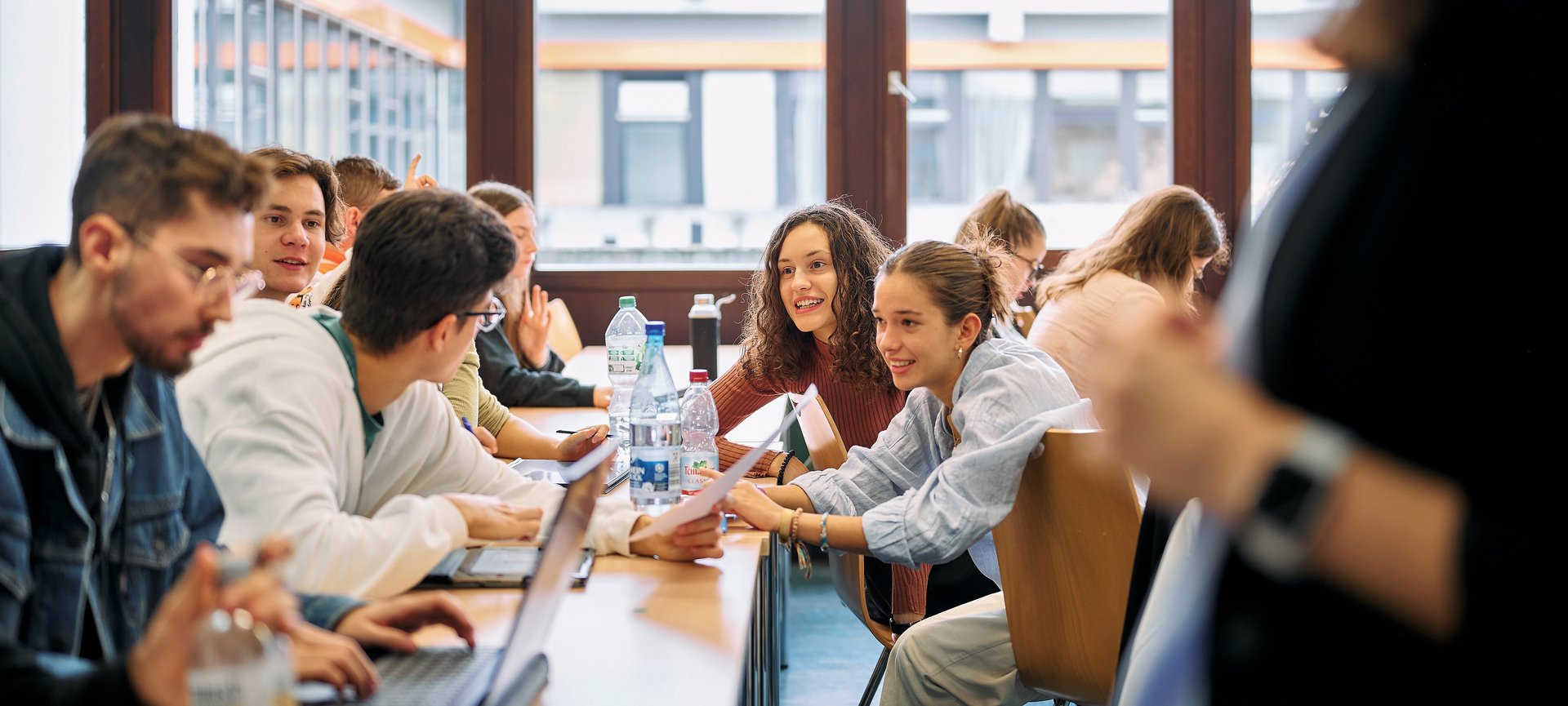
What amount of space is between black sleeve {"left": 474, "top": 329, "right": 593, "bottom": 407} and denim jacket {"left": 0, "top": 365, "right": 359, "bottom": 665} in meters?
2.04

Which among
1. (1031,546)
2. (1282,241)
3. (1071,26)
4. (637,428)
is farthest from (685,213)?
(1282,241)

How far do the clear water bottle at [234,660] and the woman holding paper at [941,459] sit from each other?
41.8 inches

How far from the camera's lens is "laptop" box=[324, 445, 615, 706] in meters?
0.94

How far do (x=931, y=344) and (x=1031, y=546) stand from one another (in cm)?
41

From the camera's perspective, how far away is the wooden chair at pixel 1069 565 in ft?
5.55

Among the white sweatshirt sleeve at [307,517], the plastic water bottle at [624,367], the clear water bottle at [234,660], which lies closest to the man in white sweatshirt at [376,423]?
the white sweatshirt sleeve at [307,517]

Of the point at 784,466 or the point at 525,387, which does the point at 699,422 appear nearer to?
the point at 784,466

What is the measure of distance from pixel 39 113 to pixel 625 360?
8.59 ft

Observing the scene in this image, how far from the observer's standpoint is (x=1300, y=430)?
558 mm

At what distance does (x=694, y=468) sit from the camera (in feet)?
6.93

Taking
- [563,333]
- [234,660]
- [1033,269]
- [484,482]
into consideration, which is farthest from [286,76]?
[234,660]

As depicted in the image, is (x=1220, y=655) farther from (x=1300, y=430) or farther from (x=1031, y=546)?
(x=1031, y=546)

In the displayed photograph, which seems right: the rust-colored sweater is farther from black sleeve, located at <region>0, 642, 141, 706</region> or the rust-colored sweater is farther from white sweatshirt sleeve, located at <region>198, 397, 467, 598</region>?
black sleeve, located at <region>0, 642, 141, 706</region>

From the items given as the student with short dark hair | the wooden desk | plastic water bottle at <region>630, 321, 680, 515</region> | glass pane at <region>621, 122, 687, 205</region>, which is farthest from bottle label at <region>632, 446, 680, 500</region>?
glass pane at <region>621, 122, 687, 205</region>
